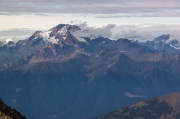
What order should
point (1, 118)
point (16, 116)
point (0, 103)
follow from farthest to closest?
point (0, 103) → point (16, 116) → point (1, 118)

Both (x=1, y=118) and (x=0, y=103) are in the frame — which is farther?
(x=0, y=103)

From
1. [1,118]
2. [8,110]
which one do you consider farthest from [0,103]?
[1,118]

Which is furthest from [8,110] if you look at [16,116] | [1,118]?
[1,118]

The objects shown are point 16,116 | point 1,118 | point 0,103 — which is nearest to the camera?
point 1,118

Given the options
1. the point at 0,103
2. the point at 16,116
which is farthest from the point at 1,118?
the point at 0,103

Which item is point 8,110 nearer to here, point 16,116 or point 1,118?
point 16,116

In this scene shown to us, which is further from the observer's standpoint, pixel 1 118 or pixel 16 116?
pixel 16 116

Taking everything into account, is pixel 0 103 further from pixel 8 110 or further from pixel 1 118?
pixel 1 118
